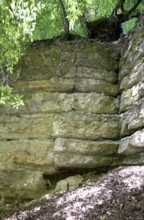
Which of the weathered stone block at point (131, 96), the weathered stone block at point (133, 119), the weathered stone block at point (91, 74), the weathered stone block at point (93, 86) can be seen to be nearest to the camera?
the weathered stone block at point (133, 119)

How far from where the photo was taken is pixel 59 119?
26.5 ft

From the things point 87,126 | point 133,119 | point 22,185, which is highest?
point 133,119

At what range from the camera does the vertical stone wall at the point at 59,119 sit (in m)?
7.71

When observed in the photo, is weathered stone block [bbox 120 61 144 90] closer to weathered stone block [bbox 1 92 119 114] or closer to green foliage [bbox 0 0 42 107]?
weathered stone block [bbox 1 92 119 114]

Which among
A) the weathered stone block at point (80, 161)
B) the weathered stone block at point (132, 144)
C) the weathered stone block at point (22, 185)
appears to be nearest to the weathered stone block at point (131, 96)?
the weathered stone block at point (132, 144)

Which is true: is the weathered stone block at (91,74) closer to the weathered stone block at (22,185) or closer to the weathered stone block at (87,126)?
the weathered stone block at (87,126)

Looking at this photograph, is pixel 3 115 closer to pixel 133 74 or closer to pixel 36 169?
pixel 36 169

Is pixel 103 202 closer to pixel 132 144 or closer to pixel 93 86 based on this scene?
pixel 132 144

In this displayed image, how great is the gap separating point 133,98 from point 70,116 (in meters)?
1.93

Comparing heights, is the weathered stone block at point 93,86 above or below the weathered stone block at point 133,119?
above

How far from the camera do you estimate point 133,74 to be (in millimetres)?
7805

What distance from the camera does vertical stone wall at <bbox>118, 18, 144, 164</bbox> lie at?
680cm

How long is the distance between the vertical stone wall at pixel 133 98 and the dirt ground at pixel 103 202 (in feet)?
2.23

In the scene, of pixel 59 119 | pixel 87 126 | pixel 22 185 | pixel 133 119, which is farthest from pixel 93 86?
pixel 22 185
